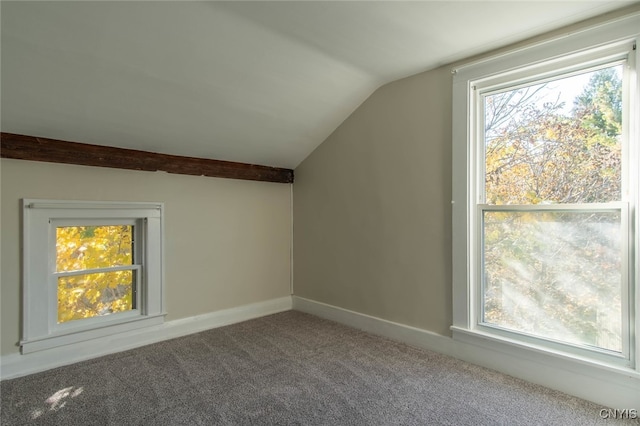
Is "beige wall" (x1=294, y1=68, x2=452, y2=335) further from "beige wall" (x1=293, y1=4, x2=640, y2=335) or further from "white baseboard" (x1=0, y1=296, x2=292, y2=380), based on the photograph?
"white baseboard" (x1=0, y1=296, x2=292, y2=380)

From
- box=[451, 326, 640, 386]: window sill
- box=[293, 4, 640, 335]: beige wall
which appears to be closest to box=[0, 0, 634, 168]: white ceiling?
box=[293, 4, 640, 335]: beige wall

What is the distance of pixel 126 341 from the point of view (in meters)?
2.79

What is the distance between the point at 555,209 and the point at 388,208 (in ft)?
4.04

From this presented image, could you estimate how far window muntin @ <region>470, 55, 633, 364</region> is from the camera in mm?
1972

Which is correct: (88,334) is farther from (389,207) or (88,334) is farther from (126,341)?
(389,207)

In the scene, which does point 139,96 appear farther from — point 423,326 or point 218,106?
point 423,326

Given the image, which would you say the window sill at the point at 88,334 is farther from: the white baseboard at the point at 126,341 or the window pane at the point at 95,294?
the window pane at the point at 95,294

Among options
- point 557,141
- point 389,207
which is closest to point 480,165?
point 557,141

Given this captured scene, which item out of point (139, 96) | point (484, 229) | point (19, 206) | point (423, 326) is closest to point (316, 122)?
point (139, 96)

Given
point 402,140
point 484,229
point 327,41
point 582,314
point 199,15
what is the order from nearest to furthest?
point 199,15
point 582,314
point 327,41
point 484,229
point 402,140

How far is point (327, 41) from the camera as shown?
227 cm

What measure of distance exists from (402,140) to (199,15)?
1.76 m

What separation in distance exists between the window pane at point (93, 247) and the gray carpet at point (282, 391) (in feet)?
2.45

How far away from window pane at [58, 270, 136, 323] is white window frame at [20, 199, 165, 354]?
55 mm
